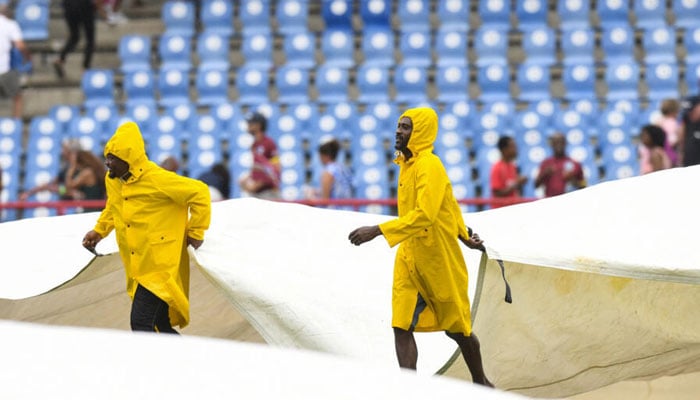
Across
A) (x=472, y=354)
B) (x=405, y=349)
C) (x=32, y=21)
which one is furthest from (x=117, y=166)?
(x=32, y=21)

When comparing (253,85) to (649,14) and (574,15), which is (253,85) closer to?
(574,15)

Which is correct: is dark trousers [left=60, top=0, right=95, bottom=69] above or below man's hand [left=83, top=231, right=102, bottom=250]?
above

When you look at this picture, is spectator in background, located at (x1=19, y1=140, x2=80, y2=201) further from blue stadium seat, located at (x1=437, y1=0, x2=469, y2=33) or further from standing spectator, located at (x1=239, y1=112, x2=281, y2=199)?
blue stadium seat, located at (x1=437, y1=0, x2=469, y2=33)

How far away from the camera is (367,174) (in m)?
16.2

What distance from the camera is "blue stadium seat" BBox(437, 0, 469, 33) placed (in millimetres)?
18609

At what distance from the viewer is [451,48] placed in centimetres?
1814

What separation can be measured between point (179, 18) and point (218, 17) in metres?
0.52

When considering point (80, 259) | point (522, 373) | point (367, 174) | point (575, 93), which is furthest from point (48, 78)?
point (522, 373)

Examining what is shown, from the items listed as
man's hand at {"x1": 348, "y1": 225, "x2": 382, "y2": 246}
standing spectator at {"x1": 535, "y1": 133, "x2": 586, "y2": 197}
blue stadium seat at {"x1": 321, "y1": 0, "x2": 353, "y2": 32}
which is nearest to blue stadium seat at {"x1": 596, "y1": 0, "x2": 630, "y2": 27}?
blue stadium seat at {"x1": 321, "y1": 0, "x2": 353, "y2": 32}

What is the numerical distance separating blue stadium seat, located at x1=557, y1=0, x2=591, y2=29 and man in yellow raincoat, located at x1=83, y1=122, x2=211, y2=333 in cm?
1142

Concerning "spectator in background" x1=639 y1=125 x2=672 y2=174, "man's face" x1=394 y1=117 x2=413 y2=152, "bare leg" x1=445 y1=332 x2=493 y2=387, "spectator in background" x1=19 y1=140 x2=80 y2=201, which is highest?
"man's face" x1=394 y1=117 x2=413 y2=152

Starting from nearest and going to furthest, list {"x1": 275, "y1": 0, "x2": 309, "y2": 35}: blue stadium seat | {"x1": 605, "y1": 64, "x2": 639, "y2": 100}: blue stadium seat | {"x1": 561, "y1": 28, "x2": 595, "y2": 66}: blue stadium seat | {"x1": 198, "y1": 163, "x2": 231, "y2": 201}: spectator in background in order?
1. {"x1": 198, "y1": 163, "x2": 231, "y2": 201}: spectator in background
2. {"x1": 605, "y1": 64, "x2": 639, "y2": 100}: blue stadium seat
3. {"x1": 561, "y1": 28, "x2": 595, "y2": 66}: blue stadium seat
4. {"x1": 275, "y1": 0, "x2": 309, "y2": 35}: blue stadium seat

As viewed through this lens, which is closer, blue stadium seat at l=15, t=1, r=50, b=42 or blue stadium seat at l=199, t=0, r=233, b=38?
blue stadium seat at l=199, t=0, r=233, b=38

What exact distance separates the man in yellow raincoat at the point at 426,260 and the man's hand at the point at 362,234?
0.80ft
